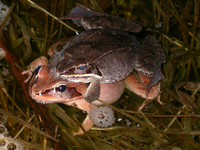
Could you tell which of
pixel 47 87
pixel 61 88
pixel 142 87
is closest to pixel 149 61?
pixel 142 87

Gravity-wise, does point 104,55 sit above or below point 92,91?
above

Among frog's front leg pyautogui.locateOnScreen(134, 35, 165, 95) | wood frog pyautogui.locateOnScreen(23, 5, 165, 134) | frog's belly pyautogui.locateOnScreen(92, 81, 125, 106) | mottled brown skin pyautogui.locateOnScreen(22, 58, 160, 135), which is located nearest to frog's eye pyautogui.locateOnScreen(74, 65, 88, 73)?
wood frog pyautogui.locateOnScreen(23, 5, 165, 134)

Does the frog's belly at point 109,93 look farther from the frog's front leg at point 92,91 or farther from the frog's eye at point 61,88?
the frog's eye at point 61,88

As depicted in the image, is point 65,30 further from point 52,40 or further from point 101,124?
point 101,124

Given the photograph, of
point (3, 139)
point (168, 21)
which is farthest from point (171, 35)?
point (3, 139)

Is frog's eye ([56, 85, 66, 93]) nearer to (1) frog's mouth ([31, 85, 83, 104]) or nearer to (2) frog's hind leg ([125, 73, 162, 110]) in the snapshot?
(1) frog's mouth ([31, 85, 83, 104])

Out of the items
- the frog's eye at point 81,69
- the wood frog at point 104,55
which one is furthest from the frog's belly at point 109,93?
the frog's eye at point 81,69

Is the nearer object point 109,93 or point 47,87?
point 47,87

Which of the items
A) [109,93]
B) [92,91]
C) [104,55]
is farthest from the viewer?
[109,93]

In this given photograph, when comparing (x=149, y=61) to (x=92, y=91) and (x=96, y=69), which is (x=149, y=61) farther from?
(x=92, y=91)

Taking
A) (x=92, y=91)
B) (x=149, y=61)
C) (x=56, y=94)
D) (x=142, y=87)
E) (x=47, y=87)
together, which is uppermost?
(x=47, y=87)
